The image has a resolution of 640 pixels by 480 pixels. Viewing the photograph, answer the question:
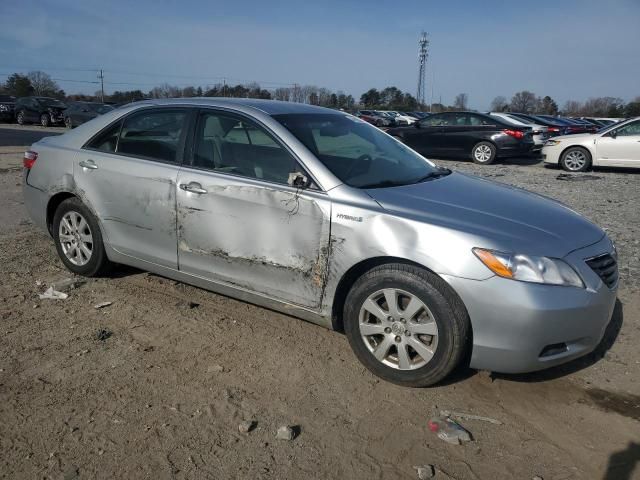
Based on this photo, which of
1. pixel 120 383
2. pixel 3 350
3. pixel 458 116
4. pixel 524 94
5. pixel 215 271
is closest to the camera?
pixel 120 383

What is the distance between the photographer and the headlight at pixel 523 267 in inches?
116

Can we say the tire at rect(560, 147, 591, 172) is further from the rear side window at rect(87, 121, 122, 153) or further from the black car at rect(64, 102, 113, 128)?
the black car at rect(64, 102, 113, 128)

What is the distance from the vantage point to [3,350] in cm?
354

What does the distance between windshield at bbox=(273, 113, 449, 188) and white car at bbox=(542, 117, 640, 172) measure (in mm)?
11102

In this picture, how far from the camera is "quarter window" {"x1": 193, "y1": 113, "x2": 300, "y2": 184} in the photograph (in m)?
3.69

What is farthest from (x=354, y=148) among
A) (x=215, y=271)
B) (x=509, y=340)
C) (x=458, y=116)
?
(x=458, y=116)

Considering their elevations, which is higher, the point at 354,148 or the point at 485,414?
the point at 354,148

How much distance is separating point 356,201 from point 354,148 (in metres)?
0.93

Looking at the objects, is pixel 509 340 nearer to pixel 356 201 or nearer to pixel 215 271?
pixel 356 201

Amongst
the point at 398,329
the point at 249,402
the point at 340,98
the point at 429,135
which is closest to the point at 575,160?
the point at 429,135

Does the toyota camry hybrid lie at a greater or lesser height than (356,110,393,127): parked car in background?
lesser

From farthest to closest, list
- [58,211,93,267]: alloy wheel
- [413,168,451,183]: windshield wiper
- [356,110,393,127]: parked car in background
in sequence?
[356,110,393,127]: parked car in background → [58,211,93,267]: alloy wheel → [413,168,451,183]: windshield wiper

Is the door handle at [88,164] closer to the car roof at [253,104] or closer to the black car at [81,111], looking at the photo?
the car roof at [253,104]

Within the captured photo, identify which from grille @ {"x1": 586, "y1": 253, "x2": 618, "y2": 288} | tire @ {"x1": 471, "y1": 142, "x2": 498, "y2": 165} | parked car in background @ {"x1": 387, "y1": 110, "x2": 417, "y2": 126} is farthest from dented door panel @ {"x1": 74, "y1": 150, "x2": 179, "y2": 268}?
parked car in background @ {"x1": 387, "y1": 110, "x2": 417, "y2": 126}
